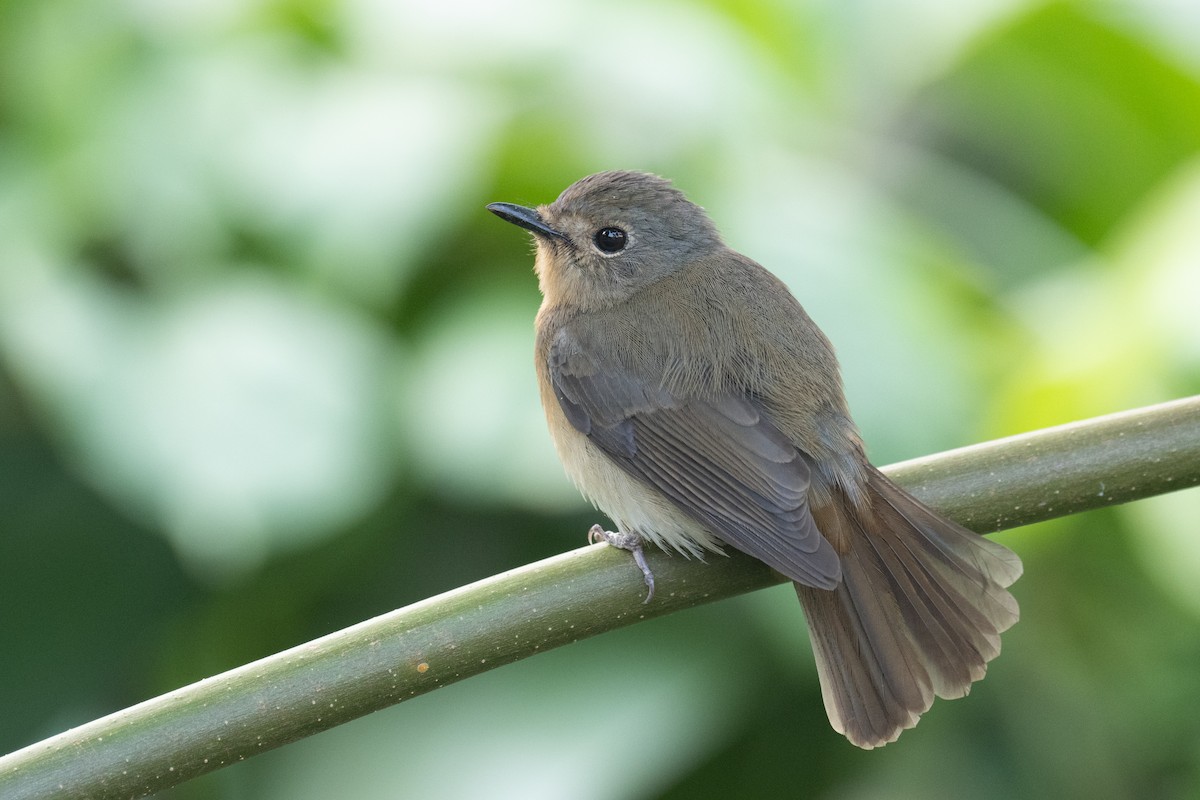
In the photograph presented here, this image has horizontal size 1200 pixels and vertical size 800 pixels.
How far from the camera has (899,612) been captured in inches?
108

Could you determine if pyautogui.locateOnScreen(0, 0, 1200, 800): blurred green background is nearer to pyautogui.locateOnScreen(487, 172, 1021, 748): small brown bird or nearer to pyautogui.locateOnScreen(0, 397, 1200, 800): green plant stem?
pyautogui.locateOnScreen(487, 172, 1021, 748): small brown bird

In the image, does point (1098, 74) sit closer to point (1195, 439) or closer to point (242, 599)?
point (1195, 439)

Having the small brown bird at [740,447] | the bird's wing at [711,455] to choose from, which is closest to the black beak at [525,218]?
the small brown bird at [740,447]

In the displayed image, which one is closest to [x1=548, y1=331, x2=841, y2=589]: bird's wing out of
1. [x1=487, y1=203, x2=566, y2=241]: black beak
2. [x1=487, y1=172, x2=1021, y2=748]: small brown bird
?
[x1=487, y1=172, x2=1021, y2=748]: small brown bird

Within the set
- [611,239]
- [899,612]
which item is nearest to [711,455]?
[899,612]

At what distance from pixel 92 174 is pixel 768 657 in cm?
217

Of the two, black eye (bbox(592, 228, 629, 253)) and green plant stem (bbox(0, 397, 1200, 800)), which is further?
black eye (bbox(592, 228, 629, 253))

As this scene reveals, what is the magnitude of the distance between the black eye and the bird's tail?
952 mm

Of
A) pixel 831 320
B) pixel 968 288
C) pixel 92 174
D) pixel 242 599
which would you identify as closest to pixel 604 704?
pixel 242 599

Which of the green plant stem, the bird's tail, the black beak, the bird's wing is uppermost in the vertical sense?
the black beak

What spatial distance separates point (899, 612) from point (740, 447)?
45 centimetres

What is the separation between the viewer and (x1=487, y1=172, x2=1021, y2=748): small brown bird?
264 centimetres

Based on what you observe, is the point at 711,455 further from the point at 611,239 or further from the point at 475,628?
the point at 475,628

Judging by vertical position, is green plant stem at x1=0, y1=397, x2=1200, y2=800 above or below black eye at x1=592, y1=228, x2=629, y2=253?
below
